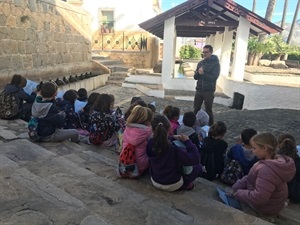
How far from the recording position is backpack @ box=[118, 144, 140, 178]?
2.75 meters

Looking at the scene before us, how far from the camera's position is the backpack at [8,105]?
4410 millimetres

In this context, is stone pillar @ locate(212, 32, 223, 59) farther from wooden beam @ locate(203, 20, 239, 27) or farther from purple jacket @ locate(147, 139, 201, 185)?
purple jacket @ locate(147, 139, 201, 185)

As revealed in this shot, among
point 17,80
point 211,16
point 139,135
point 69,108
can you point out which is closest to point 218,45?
point 211,16

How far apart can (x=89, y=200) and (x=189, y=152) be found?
3.27ft

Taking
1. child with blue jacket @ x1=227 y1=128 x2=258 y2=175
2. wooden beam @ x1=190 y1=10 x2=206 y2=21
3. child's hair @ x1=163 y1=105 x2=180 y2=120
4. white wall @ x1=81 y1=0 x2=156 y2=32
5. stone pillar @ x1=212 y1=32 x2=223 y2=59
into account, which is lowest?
child with blue jacket @ x1=227 y1=128 x2=258 y2=175

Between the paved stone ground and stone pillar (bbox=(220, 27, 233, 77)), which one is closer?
the paved stone ground

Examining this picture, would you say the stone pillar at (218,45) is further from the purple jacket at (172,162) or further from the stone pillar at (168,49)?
the purple jacket at (172,162)

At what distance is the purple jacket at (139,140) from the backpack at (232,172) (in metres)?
1.00

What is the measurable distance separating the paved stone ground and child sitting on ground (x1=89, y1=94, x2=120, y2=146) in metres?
0.49

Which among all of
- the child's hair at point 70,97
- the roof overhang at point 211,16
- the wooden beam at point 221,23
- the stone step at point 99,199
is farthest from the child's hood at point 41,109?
the wooden beam at point 221,23

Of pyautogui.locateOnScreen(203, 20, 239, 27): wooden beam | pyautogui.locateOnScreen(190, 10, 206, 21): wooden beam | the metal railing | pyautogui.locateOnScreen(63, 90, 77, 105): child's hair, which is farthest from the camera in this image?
the metal railing

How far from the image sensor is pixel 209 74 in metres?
5.94

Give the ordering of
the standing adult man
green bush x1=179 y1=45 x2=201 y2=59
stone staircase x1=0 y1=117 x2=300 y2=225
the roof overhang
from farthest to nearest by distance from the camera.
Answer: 1. green bush x1=179 y1=45 x2=201 y2=59
2. the roof overhang
3. the standing adult man
4. stone staircase x1=0 y1=117 x2=300 y2=225

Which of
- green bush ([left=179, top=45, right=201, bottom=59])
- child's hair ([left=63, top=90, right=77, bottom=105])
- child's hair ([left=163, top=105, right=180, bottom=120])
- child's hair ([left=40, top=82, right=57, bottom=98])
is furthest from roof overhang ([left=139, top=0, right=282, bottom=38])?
green bush ([left=179, top=45, right=201, bottom=59])
